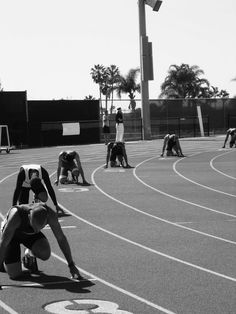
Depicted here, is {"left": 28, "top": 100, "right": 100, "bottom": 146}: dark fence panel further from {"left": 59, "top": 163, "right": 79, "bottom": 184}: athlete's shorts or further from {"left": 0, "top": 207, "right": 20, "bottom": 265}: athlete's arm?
{"left": 0, "top": 207, "right": 20, "bottom": 265}: athlete's arm

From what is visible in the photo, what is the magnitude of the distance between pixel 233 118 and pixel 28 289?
52175mm

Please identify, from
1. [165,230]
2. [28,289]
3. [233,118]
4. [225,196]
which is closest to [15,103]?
[233,118]

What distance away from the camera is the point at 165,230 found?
1337 cm

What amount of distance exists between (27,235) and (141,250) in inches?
99.5

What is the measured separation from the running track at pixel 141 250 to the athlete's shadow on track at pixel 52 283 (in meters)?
0.01

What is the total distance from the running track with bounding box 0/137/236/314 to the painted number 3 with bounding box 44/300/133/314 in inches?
0.4

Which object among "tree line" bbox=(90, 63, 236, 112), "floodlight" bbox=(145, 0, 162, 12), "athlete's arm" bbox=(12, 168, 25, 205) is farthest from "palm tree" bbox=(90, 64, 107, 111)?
"athlete's arm" bbox=(12, 168, 25, 205)

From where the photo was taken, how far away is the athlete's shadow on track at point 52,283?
8.64 m

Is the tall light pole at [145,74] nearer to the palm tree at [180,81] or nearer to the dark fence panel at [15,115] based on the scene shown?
the dark fence panel at [15,115]

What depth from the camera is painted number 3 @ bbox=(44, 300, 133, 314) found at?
24.7 ft

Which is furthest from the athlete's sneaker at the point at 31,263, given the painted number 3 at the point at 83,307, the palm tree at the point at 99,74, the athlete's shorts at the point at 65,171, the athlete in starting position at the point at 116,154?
the palm tree at the point at 99,74

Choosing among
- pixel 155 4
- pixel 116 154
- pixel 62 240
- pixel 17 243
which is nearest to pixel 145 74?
pixel 155 4

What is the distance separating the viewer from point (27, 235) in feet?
30.5

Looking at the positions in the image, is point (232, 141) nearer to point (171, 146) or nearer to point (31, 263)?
point (171, 146)
